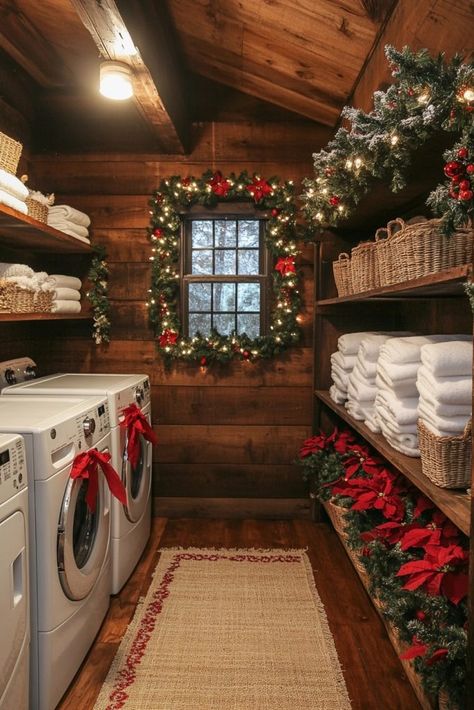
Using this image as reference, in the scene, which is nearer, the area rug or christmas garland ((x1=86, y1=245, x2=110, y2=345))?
the area rug

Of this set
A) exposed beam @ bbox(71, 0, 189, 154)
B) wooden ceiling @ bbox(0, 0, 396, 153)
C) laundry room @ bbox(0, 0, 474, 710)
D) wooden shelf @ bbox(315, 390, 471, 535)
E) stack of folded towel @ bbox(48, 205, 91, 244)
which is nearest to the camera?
wooden shelf @ bbox(315, 390, 471, 535)

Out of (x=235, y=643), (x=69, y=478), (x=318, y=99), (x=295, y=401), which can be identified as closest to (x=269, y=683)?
(x=235, y=643)

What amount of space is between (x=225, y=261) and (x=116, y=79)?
1.43 m

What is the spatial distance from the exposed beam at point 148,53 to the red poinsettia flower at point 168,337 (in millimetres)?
1105

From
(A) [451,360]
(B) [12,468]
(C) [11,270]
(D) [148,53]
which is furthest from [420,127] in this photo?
(C) [11,270]

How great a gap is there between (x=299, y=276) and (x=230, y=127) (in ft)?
3.33

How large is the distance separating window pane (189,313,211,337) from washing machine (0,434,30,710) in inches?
77.5

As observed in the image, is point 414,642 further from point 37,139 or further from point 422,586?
point 37,139

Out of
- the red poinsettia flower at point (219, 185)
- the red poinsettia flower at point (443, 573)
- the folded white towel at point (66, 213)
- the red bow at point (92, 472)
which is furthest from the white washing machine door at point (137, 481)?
the red poinsettia flower at point (219, 185)

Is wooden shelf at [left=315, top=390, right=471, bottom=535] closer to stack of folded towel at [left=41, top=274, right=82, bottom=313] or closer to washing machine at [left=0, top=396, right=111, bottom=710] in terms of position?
washing machine at [left=0, top=396, right=111, bottom=710]

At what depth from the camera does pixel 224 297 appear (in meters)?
3.43

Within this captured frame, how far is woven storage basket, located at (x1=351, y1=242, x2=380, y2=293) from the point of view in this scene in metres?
2.12

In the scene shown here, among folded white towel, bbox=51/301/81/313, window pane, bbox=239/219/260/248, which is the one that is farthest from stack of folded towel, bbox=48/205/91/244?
window pane, bbox=239/219/260/248

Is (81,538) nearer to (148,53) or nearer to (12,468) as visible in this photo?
(12,468)
